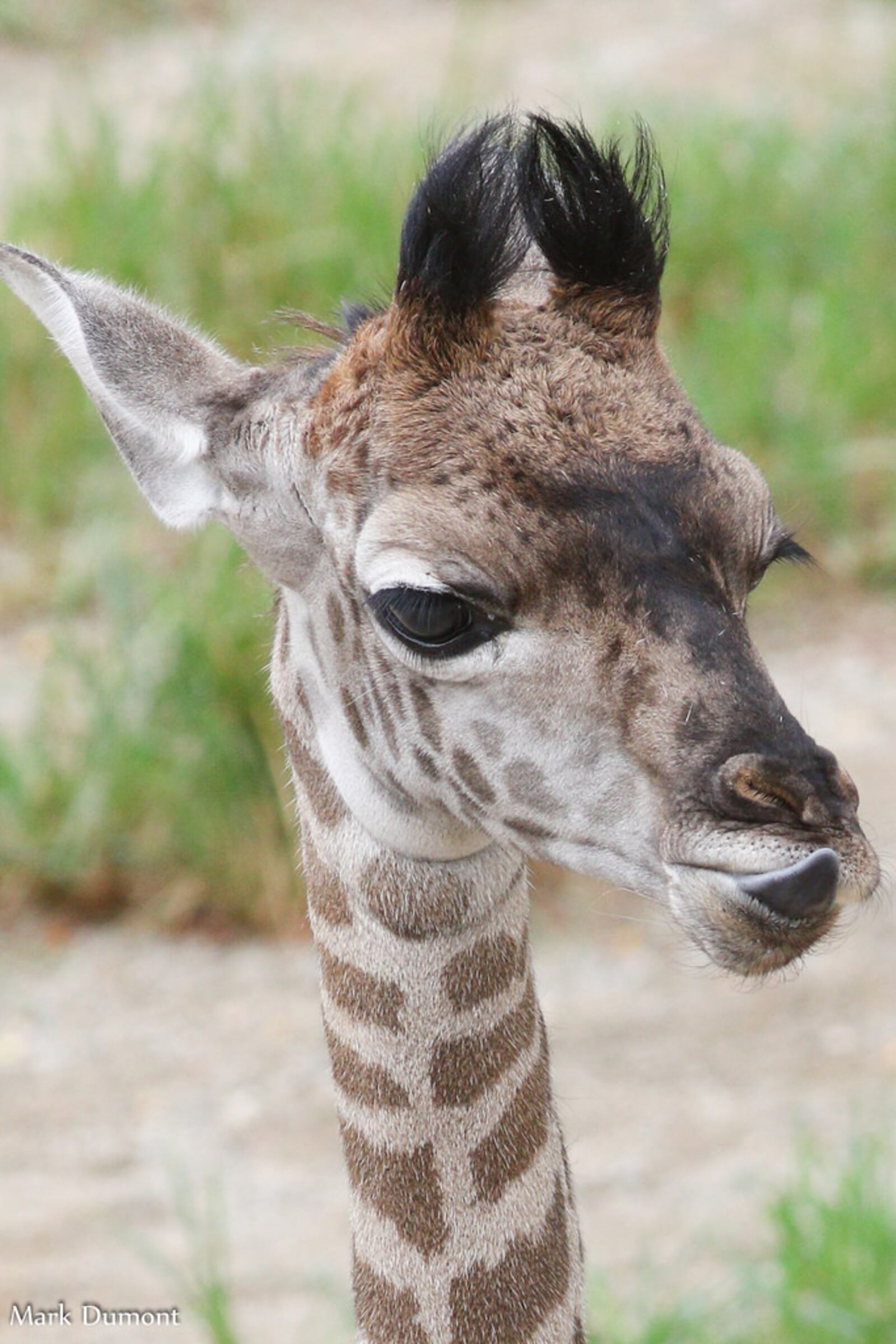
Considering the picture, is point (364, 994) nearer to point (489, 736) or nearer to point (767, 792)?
point (489, 736)

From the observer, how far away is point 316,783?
2.73m

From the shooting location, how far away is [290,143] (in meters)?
7.68

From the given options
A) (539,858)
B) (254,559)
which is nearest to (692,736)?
(539,858)

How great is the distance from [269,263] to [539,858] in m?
5.29

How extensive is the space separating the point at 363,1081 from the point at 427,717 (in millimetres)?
565

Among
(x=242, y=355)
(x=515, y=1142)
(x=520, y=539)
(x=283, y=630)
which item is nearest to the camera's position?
(x=520, y=539)

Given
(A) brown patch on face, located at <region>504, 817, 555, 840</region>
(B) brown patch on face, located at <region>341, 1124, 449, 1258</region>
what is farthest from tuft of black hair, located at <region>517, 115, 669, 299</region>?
(B) brown patch on face, located at <region>341, 1124, 449, 1258</region>

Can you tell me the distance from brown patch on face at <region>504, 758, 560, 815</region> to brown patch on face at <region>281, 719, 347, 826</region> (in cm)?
34

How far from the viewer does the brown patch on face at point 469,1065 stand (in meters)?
2.65

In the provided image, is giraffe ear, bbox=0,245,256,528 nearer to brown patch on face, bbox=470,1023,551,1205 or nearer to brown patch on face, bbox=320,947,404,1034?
brown patch on face, bbox=320,947,404,1034

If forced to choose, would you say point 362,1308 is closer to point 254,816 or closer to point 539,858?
point 539,858

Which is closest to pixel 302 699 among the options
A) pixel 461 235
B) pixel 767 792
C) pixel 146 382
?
pixel 146 382

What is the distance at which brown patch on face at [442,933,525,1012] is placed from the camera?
8.65 feet

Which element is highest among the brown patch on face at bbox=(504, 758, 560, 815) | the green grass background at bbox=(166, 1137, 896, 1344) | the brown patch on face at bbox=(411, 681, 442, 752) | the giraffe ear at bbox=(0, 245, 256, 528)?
the giraffe ear at bbox=(0, 245, 256, 528)
